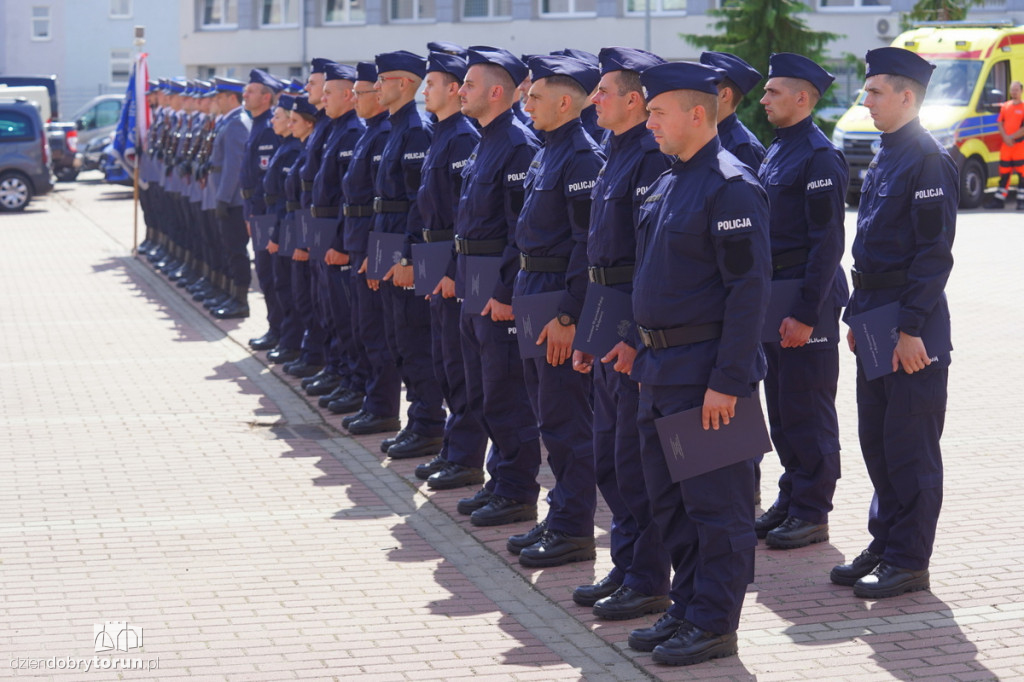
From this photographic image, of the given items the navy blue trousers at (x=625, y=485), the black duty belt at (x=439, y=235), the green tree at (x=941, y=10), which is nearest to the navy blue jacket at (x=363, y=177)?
the black duty belt at (x=439, y=235)

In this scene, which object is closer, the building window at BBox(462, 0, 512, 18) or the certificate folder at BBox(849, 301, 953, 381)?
the certificate folder at BBox(849, 301, 953, 381)

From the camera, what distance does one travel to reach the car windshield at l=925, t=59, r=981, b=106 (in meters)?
24.9

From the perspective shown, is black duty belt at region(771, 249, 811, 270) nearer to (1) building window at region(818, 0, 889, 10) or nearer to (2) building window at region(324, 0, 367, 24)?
(1) building window at region(818, 0, 889, 10)

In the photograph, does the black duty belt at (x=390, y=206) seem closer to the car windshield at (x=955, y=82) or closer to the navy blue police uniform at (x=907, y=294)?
the navy blue police uniform at (x=907, y=294)

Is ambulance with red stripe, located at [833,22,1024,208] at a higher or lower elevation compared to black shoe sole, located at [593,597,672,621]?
higher

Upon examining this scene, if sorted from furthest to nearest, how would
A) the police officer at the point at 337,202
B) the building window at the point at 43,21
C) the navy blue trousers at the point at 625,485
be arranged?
1. the building window at the point at 43,21
2. the police officer at the point at 337,202
3. the navy blue trousers at the point at 625,485

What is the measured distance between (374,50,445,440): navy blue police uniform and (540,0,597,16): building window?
37.7 meters

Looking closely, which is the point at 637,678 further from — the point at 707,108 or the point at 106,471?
the point at 106,471

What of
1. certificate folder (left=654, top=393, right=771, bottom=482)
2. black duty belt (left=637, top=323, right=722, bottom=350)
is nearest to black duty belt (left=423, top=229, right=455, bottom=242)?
black duty belt (left=637, top=323, right=722, bottom=350)

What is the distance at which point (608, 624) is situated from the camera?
5.98 meters

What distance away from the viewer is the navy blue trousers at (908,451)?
240 inches

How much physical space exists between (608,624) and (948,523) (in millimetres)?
2279

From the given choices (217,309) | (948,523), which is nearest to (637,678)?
(948,523)

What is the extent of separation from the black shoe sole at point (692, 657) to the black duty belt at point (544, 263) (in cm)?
200
